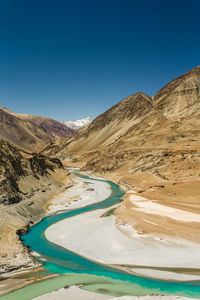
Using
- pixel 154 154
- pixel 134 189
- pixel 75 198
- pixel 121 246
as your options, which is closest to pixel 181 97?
pixel 154 154

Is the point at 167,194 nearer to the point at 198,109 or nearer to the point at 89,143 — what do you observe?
the point at 198,109

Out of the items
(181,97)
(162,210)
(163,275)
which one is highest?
(181,97)

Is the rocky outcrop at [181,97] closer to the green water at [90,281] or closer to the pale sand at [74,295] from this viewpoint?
the green water at [90,281]

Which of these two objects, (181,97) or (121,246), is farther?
(181,97)

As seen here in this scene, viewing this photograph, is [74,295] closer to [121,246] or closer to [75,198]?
[121,246]

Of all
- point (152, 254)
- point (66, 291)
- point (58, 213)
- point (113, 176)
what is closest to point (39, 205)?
point (58, 213)

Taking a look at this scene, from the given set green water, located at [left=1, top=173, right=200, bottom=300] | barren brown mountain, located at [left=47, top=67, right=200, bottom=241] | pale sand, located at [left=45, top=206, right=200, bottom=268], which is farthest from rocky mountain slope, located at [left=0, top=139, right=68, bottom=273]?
barren brown mountain, located at [left=47, top=67, right=200, bottom=241]

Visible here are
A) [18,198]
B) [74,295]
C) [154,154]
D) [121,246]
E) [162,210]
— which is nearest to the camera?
[74,295]

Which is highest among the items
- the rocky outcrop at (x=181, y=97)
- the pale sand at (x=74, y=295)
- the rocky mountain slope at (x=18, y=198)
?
the rocky outcrop at (x=181, y=97)

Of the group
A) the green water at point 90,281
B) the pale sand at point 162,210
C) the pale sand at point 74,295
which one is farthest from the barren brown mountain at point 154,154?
the pale sand at point 74,295
